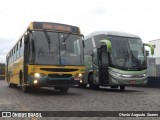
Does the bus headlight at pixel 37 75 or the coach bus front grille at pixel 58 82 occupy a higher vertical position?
the bus headlight at pixel 37 75

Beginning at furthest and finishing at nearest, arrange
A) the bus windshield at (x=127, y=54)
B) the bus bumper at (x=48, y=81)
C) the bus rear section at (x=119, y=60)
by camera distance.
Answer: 1. the bus windshield at (x=127, y=54)
2. the bus rear section at (x=119, y=60)
3. the bus bumper at (x=48, y=81)

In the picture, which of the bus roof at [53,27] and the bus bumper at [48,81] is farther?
the bus roof at [53,27]

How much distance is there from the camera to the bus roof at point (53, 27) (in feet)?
51.5

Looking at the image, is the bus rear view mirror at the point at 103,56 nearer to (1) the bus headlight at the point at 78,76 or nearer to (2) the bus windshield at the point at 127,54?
(2) the bus windshield at the point at 127,54

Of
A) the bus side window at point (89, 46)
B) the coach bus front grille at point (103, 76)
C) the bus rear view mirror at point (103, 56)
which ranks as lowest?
the coach bus front grille at point (103, 76)

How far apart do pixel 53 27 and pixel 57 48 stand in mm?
1115

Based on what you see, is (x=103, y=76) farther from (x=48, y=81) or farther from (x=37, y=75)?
(x=37, y=75)

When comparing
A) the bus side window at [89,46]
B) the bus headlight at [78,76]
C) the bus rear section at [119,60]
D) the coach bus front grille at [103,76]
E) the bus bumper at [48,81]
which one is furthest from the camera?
the bus side window at [89,46]

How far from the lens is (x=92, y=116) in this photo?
28.7ft

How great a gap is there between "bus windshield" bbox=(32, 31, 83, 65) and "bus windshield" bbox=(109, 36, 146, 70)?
150 inches

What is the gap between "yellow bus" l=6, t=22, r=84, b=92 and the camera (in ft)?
49.2

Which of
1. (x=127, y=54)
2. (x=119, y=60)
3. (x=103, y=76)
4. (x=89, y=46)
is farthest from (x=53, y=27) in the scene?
(x=89, y=46)

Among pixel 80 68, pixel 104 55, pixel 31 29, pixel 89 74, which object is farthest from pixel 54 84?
pixel 89 74

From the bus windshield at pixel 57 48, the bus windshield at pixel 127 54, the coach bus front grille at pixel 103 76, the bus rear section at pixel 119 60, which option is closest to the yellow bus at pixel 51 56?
the bus windshield at pixel 57 48
